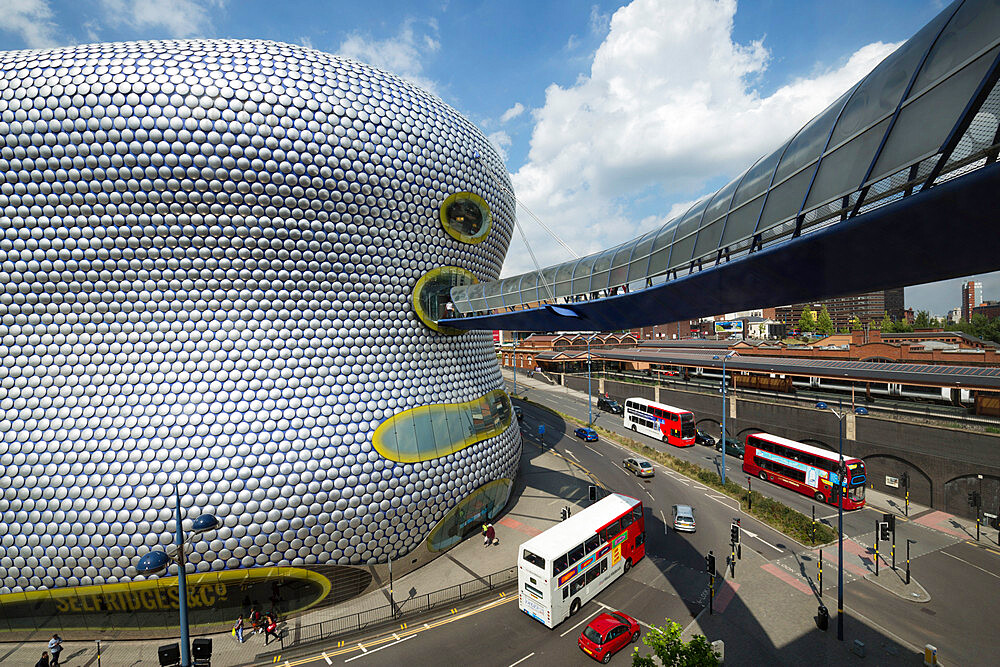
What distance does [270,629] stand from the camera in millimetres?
14570

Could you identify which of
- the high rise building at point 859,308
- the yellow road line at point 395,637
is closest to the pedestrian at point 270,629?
the yellow road line at point 395,637

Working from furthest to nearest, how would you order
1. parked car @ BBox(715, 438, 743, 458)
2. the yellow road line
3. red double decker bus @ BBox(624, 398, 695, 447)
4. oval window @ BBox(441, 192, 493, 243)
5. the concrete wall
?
1. red double decker bus @ BBox(624, 398, 695, 447)
2. parked car @ BBox(715, 438, 743, 458)
3. the concrete wall
4. oval window @ BBox(441, 192, 493, 243)
5. the yellow road line

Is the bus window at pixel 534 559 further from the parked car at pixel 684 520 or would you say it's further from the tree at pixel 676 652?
the parked car at pixel 684 520

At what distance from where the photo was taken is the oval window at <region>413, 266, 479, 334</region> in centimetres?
1950

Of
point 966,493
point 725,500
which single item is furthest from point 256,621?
point 966,493

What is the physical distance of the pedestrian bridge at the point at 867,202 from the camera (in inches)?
236

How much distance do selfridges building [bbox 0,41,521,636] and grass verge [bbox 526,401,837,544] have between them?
1820 centimetres

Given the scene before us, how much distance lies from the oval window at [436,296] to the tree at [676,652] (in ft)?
46.5

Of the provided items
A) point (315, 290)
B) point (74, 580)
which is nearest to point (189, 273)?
point (315, 290)

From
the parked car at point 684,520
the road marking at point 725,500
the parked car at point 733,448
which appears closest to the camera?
the parked car at point 684,520

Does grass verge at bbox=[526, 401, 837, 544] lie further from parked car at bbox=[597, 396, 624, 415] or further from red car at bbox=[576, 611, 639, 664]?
parked car at bbox=[597, 396, 624, 415]

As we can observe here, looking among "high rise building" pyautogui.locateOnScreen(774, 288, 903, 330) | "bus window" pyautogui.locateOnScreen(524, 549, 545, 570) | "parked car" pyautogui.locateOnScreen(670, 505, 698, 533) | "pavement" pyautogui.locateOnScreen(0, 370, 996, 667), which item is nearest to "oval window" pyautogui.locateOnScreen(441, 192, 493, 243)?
"bus window" pyautogui.locateOnScreen(524, 549, 545, 570)

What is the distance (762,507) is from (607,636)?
49.0 feet

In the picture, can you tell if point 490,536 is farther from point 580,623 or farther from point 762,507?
point 762,507
